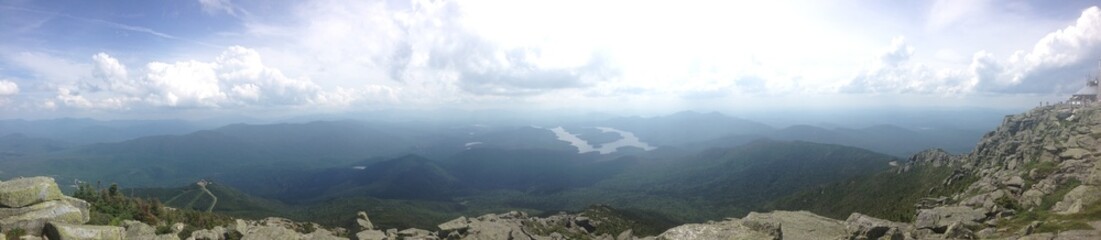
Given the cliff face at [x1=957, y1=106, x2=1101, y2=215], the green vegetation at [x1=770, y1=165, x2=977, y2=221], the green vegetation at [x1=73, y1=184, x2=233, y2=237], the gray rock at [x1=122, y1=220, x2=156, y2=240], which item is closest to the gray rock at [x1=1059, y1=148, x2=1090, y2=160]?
the cliff face at [x1=957, y1=106, x2=1101, y2=215]

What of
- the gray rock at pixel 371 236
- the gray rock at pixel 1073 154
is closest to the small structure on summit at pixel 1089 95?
the gray rock at pixel 1073 154

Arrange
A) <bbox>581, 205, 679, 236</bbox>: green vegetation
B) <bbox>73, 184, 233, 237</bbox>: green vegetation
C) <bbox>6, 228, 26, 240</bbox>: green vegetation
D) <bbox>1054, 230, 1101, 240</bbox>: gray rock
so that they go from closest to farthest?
1. <bbox>6, 228, 26, 240</bbox>: green vegetation
2. <bbox>1054, 230, 1101, 240</bbox>: gray rock
3. <bbox>73, 184, 233, 237</bbox>: green vegetation
4. <bbox>581, 205, 679, 236</bbox>: green vegetation

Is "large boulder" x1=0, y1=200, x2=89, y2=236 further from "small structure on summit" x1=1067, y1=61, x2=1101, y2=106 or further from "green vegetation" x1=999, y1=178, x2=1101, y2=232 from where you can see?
"small structure on summit" x1=1067, y1=61, x2=1101, y2=106

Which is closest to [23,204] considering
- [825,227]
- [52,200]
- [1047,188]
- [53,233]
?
Result: [52,200]

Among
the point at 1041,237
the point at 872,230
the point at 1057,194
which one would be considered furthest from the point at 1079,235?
the point at 1057,194

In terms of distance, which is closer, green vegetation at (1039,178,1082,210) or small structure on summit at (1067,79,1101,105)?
green vegetation at (1039,178,1082,210)

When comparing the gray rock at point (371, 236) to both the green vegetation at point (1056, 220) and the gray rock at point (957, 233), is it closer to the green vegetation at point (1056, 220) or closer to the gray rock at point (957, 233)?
the gray rock at point (957, 233)

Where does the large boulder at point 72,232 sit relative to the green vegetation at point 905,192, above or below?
above

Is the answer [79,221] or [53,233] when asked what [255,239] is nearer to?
[79,221]
